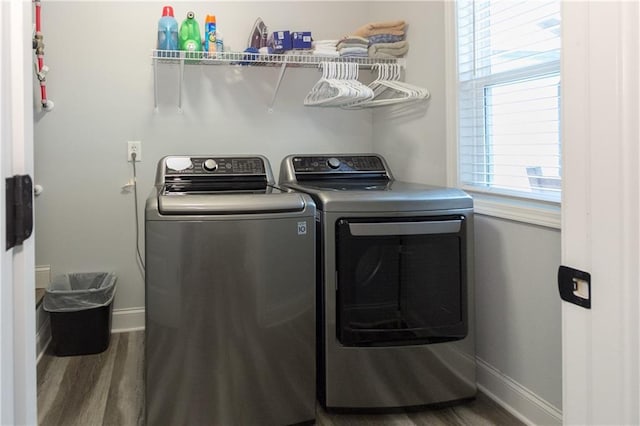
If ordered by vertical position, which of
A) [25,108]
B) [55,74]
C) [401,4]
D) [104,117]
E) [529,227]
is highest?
[401,4]

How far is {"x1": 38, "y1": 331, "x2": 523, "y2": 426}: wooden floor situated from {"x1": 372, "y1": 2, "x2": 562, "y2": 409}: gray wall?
224mm

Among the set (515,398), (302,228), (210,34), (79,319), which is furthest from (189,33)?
(515,398)

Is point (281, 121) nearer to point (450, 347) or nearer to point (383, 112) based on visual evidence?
point (383, 112)

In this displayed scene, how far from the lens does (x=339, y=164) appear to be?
2623mm

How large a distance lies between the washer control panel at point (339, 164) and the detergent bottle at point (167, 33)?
88cm

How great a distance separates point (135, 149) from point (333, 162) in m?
1.14

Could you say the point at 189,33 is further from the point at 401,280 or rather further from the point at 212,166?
the point at 401,280

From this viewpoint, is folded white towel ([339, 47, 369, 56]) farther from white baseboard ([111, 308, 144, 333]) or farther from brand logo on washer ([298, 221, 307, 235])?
white baseboard ([111, 308, 144, 333])

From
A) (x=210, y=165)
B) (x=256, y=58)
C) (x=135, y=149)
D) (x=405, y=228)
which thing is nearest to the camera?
(x=405, y=228)

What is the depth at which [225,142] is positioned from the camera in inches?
115

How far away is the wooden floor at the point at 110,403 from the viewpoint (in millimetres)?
1896

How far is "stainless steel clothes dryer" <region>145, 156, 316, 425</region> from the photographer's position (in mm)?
1656

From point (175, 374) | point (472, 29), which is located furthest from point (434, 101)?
point (175, 374)

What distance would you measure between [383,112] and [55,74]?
6.14 ft
